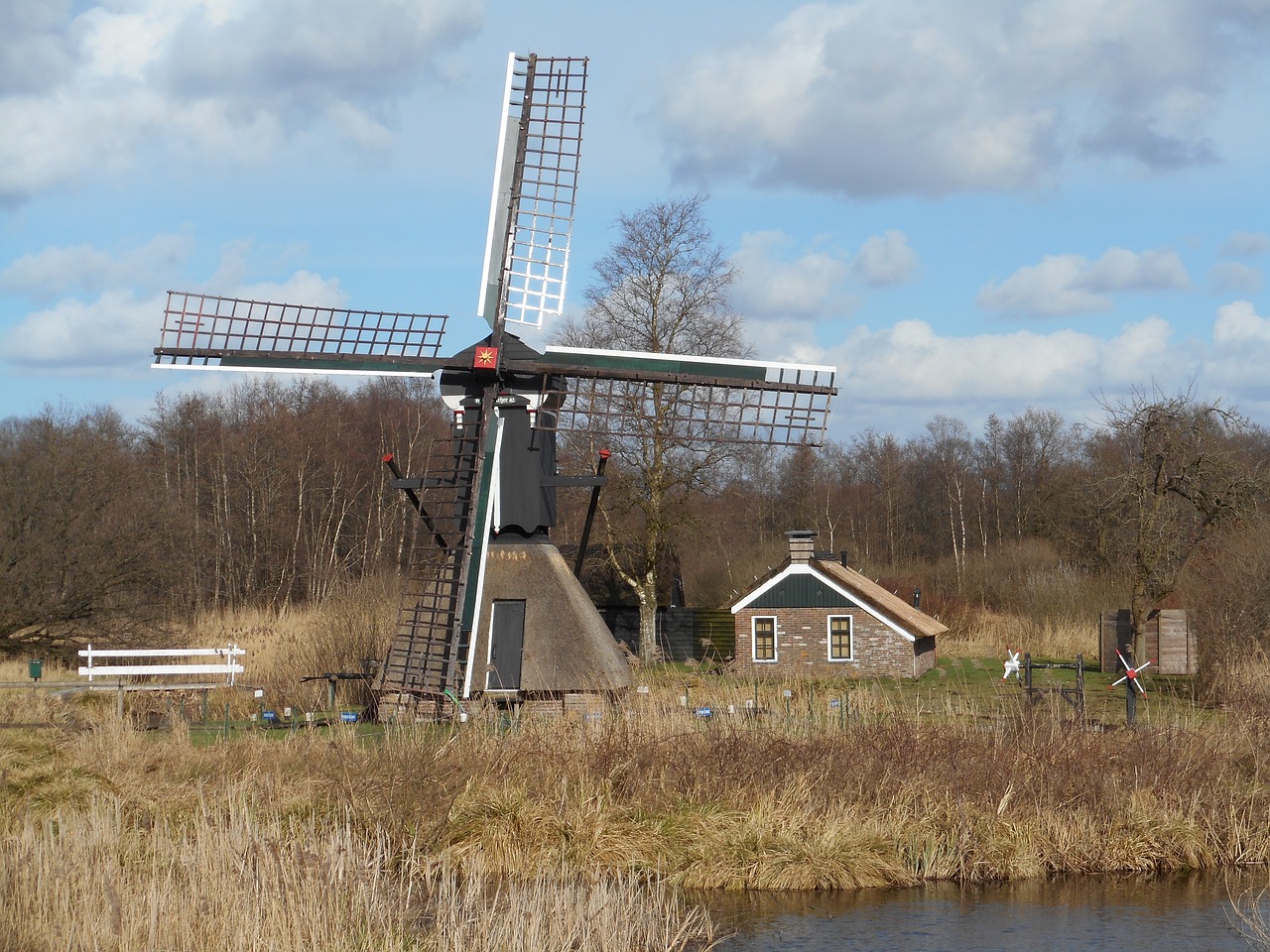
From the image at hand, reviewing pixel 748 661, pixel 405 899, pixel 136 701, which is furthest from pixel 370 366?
pixel 748 661

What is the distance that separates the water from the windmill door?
21.4ft

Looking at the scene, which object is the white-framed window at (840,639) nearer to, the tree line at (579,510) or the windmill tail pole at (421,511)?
the tree line at (579,510)

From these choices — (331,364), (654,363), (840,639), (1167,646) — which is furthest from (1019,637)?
(331,364)

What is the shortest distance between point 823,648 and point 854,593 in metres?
1.30

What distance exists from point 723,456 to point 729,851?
20.3m

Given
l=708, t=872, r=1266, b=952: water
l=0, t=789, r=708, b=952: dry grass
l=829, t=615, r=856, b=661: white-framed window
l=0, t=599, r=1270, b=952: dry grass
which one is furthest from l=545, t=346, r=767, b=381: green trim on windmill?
l=829, t=615, r=856, b=661: white-framed window

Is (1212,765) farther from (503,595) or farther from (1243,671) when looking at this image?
(503,595)

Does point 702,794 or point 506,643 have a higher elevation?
point 506,643

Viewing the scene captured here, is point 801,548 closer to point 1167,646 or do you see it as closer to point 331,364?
point 1167,646

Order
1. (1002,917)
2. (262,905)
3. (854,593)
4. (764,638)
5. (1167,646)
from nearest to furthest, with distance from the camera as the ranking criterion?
(262,905) < (1002,917) < (1167,646) < (854,593) < (764,638)

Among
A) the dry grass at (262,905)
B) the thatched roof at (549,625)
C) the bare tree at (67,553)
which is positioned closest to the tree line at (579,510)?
the bare tree at (67,553)

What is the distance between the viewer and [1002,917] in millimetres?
10844

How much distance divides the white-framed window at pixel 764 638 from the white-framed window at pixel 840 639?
1213 millimetres

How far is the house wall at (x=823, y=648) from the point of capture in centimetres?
2802
